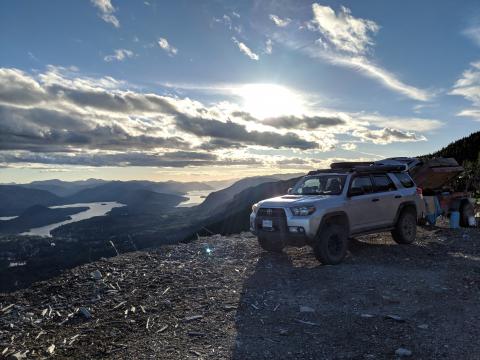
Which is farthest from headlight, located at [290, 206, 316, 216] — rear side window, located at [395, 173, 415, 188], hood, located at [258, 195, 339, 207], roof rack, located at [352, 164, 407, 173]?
rear side window, located at [395, 173, 415, 188]

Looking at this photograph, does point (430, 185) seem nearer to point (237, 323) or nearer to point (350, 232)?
point (350, 232)

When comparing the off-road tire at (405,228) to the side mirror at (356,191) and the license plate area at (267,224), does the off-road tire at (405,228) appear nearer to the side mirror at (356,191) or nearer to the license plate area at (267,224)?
the side mirror at (356,191)

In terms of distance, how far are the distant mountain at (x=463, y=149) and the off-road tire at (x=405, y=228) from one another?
130ft

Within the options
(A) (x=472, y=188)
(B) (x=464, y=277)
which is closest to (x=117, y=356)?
(B) (x=464, y=277)

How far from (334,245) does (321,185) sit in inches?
75.5

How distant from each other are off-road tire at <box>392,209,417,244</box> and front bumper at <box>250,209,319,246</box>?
3.93m

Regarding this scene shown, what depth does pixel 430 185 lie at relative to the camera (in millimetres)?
16750

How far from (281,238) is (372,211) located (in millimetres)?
2920

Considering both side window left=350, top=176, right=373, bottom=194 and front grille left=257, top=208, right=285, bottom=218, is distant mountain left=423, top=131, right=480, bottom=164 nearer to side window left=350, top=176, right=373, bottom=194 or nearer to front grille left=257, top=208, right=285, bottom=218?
side window left=350, top=176, right=373, bottom=194

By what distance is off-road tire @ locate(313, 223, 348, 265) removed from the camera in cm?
968

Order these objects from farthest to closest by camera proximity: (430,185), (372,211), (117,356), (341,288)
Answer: (430,185) < (372,211) < (341,288) < (117,356)

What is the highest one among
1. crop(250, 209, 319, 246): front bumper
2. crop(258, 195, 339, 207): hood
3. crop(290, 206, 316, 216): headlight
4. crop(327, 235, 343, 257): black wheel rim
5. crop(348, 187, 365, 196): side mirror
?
crop(348, 187, 365, 196): side mirror

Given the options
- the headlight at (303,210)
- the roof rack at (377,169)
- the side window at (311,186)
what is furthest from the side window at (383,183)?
the headlight at (303,210)

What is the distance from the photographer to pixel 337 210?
32.7 feet
